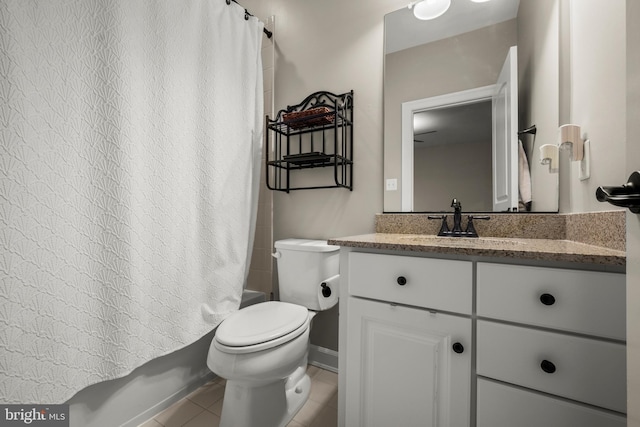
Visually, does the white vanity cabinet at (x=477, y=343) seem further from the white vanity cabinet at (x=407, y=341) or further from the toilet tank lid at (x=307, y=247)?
the toilet tank lid at (x=307, y=247)

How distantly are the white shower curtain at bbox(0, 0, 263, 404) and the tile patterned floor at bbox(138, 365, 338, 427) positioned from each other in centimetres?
34

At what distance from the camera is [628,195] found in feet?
1.31

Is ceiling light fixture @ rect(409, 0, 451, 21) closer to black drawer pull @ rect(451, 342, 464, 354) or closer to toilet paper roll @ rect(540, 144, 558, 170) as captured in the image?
toilet paper roll @ rect(540, 144, 558, 170)

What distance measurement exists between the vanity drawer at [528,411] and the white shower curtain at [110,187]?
123 centimetres

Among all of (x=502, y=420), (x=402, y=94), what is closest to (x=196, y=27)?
(x=402, y=94)

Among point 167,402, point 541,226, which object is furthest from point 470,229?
point 167,402

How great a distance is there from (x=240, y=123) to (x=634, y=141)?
1.62 metres

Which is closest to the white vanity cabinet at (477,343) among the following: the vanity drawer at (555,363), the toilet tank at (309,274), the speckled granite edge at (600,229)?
the vanity drawer at (555,363)

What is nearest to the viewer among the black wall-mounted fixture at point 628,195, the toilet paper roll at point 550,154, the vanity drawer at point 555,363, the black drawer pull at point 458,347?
the black wall-mounted fixture at point 628,195

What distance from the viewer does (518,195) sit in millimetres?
1241

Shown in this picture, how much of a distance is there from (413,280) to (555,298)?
0.35 m

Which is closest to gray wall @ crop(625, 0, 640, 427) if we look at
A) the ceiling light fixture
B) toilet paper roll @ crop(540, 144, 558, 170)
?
toilet paper roll @ crop(540, 144, 558, 170)

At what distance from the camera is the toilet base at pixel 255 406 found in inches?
44.0

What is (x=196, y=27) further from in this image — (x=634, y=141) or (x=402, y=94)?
(x=634, y=141)
